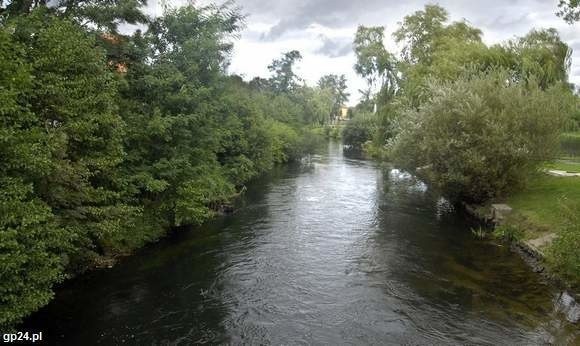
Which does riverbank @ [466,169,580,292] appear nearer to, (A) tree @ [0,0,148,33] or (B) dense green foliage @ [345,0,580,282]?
(B) dense green foliage @ [345,0,580,282]

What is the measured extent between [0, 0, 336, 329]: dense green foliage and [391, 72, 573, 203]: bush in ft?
37.2

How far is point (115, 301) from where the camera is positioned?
1245 centimetres

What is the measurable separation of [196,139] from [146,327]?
993 centimetres

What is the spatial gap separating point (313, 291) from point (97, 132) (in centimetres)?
837

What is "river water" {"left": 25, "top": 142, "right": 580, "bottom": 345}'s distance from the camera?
10.9 m

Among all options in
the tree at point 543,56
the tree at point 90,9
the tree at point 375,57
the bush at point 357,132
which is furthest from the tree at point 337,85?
the tree at point 90,9

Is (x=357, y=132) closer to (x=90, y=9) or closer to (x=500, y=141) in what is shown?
(x=500, y=141)

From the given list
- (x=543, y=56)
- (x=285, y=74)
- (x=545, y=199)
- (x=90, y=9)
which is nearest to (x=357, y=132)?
(x=285, y=74)

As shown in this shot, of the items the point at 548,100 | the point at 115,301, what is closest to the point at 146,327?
the point at 115,301

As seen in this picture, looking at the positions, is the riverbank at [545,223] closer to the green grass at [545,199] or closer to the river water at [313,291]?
the green grass at [545,199]

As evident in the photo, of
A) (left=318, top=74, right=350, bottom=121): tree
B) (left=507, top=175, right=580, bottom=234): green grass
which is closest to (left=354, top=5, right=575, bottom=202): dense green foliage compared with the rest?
(left=507, top=175, right=580, bottom=234): green grass

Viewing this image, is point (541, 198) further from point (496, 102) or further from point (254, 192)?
point (254, 192)

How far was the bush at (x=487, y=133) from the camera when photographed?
70.0ft

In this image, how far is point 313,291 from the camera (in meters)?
13.5
